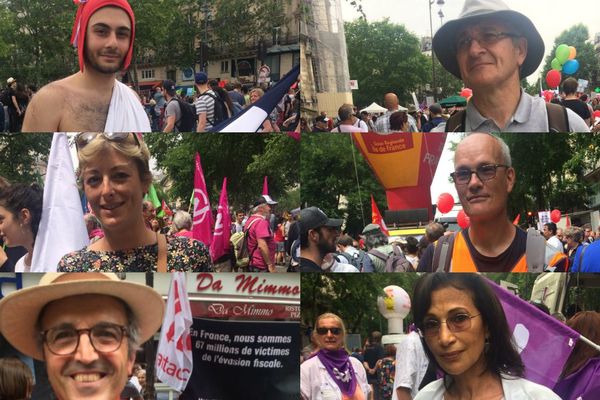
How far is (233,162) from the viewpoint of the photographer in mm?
6301

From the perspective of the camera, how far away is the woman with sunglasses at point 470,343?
612cm

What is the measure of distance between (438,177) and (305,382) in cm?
158

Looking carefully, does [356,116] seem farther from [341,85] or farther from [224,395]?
[224,395]

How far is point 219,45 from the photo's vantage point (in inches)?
255

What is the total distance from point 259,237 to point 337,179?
2.06ft

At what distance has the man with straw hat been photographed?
5051 mm

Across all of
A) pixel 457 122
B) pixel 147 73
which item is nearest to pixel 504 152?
pixel 457 122

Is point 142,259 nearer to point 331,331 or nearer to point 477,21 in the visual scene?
point 331,331

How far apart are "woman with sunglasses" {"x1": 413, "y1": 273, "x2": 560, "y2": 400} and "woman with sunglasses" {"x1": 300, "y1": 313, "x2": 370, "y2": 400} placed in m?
0.44

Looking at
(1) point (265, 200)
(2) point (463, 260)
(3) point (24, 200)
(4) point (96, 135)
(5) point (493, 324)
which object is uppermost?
(4) point (96, 135)

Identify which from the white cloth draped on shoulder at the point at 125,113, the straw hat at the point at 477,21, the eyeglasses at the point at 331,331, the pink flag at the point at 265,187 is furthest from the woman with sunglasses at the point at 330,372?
the straw hat at the point at 477,21

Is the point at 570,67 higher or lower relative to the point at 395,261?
higher

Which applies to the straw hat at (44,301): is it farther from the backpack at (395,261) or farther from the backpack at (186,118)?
the backpack at (395,261)

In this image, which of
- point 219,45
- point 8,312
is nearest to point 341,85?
point 219,45
